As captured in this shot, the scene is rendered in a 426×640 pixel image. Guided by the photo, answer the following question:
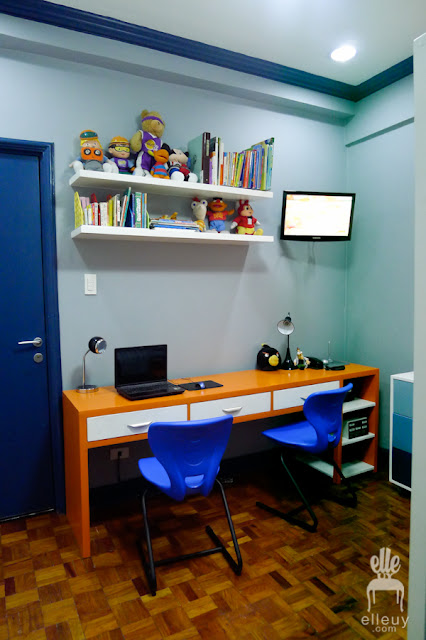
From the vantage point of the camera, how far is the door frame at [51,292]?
2.66 metres

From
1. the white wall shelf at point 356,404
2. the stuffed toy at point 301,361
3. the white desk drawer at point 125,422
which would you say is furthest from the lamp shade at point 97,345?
the white wall shelf at point 356,404

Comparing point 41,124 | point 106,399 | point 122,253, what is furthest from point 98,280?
point 41,124

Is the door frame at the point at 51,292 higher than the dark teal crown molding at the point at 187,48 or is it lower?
lower

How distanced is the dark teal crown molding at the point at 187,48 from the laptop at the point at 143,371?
6.19 feet

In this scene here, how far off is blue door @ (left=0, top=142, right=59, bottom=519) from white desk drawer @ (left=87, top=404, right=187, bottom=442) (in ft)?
1.89

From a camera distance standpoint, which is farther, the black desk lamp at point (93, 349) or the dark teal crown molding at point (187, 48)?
the black desk lamp at point (93, 349)

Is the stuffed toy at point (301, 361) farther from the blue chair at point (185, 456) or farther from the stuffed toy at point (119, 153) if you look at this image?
the stuffed toy at point (119, 153)

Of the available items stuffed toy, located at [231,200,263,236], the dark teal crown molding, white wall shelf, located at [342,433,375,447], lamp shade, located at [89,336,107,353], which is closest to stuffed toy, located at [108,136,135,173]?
the dark teal crown molding

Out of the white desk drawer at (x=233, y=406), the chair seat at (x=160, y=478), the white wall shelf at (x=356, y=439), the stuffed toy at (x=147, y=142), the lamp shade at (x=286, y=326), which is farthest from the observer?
the lamp shade at (x=286, y=326)

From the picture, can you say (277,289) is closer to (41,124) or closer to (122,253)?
(122,253)

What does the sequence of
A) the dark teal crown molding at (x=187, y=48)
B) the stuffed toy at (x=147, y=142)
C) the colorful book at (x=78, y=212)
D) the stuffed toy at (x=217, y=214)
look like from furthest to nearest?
the stuffed toy at (x=217, y=214) < the stuffed toy at (x=147, y=142) < the colorful book at (x=78, y=212) < the dark teal crown molding at (x=187, y=48)

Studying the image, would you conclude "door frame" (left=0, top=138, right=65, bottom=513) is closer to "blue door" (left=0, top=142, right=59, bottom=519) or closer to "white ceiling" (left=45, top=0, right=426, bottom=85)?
"blue door" (left=0, top=142, right=59, bottom=519)

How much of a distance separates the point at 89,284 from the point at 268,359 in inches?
55.4

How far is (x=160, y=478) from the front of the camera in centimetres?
221
